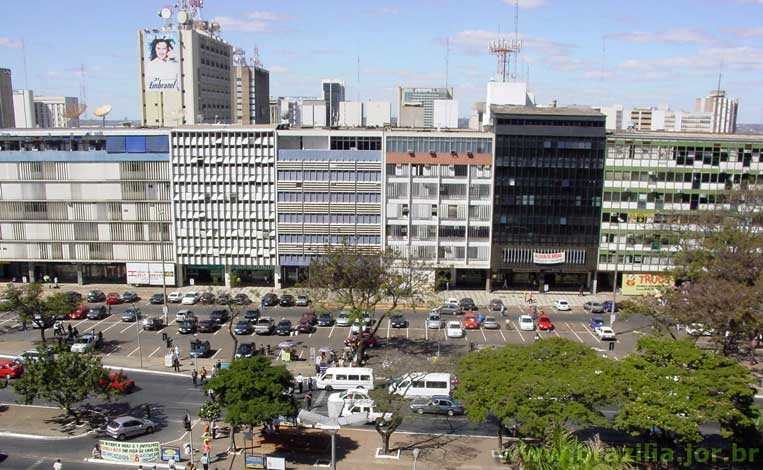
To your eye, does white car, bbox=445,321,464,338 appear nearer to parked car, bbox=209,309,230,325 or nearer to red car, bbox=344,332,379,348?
red car, bbox=344,332,379,348

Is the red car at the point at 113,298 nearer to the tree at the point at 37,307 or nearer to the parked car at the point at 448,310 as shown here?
the tree at the point at 37,307

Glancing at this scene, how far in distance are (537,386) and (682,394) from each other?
8.46 m

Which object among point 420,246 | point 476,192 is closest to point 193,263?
point 420,246

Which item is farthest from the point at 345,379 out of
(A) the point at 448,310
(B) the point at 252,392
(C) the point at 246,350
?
(A) the point at 448,310

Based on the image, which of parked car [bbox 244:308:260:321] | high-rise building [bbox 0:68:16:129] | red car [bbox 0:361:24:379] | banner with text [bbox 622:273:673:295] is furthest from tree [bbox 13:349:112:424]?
high-rise building [bbox 0:68:16:129]

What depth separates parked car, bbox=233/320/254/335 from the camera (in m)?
72.2

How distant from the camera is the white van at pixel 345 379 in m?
54.2

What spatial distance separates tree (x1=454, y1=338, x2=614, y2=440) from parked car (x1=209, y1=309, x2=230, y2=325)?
4097cm

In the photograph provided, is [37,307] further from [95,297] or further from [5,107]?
[5,107]

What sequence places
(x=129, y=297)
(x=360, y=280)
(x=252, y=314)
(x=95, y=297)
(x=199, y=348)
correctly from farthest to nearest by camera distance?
(x=129, y=297)
(x=95, y=297)
(x=252, y=314)
(x=199, y=348)
(x=360, y=280)

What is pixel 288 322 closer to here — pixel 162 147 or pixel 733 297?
Answer: pixel 162 147

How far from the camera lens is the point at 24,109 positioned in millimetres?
149750

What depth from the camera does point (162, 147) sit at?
3462 inches

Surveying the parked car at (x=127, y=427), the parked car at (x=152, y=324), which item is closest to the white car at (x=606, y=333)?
the parked car at (x=127, y=427)
